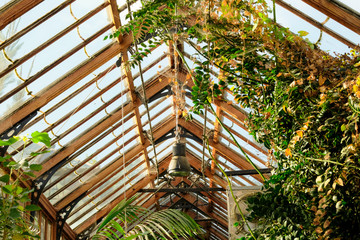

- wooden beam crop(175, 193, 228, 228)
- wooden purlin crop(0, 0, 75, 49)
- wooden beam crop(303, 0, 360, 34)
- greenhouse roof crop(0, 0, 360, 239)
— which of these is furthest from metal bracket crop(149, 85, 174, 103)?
wooden beam crop(175, 193, 228, 228)

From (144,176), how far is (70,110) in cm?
496

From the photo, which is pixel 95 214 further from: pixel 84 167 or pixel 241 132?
pixel 241 132

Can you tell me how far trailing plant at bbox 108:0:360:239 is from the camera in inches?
72.8

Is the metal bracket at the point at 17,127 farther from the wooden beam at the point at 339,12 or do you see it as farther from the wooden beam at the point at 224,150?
the wooden beam at the point at 224,150

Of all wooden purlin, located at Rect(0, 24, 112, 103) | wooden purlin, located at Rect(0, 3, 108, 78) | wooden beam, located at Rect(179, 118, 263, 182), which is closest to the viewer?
wooden purlin, located at Rect(0, 3, 108, 78)

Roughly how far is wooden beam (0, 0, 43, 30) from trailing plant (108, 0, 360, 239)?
2.37 m

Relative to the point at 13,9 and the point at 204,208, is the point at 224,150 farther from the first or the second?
the point at 13,9

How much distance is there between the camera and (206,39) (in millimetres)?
2297

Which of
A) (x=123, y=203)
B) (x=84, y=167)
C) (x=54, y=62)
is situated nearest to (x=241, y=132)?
(x=84, y=167)

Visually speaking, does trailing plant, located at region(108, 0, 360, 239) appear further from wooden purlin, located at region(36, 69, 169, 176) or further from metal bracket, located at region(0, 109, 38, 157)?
wooden purlin, located at region(36, 69, 169, 176)

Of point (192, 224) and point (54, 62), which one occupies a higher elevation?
point (54, 62)

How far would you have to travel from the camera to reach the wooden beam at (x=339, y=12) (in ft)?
13.8

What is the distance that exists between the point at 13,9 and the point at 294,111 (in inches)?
131

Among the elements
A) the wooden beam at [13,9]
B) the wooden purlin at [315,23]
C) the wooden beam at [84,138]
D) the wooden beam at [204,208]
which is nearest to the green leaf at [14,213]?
the wooden beam at [13,9]
